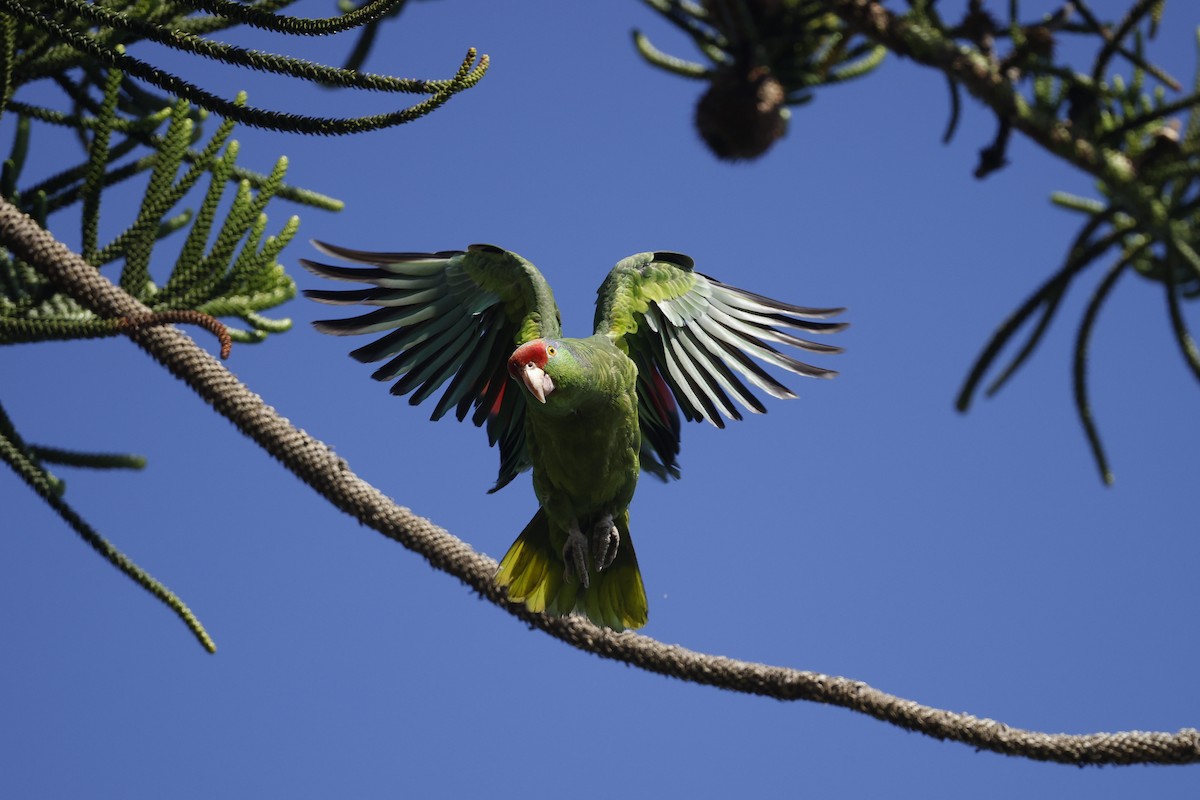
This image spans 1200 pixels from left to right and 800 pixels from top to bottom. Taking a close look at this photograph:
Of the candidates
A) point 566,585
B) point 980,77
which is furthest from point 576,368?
point 980,77

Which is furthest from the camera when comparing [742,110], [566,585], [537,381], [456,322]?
[742,110]

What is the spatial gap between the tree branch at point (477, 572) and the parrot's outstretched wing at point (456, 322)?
69 cm

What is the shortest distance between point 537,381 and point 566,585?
113 centimetres

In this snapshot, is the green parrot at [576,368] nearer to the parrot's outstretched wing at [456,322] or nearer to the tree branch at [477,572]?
the parrot's outstretched wing at [456,322]

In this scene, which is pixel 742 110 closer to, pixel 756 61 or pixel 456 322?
pixel 756 61

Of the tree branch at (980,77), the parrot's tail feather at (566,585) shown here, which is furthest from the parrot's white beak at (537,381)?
the tree branch at (980,77)

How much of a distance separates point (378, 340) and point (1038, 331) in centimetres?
352

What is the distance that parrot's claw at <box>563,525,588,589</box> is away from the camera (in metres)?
4.85

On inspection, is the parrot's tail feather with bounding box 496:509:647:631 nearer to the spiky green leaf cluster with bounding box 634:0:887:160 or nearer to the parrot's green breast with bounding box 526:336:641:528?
the parrot's green breast with bounding box 526:336:641:528

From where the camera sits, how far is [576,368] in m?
4.38

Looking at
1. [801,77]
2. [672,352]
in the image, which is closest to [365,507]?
[672,352]

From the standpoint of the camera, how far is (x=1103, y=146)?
585cm

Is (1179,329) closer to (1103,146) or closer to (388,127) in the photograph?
(1103,146)

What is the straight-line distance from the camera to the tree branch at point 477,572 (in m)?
4.35
